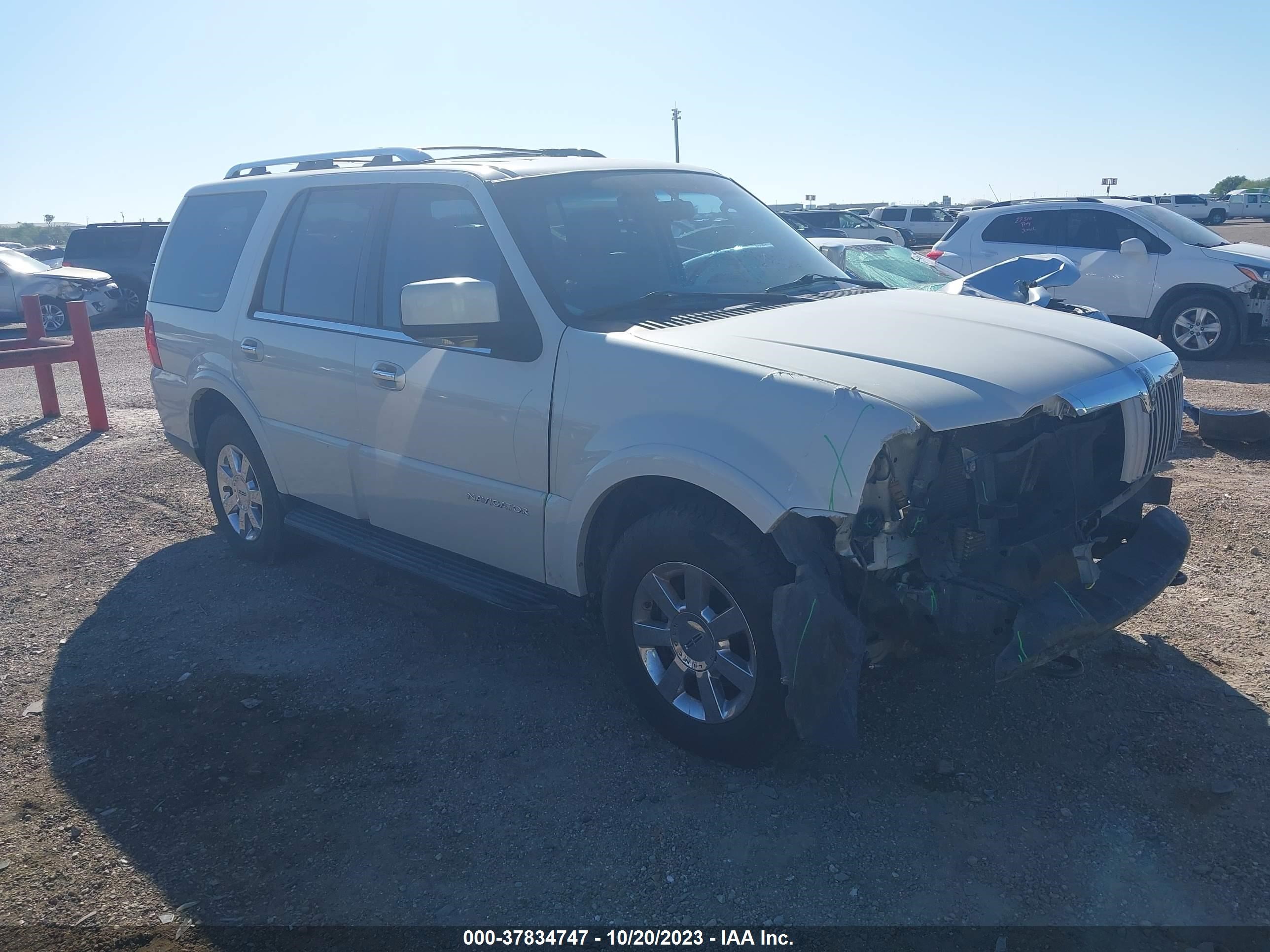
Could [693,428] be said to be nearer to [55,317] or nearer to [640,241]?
[640,241]

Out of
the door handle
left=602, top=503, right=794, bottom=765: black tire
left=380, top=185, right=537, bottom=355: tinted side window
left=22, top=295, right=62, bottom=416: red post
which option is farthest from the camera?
left=22, top=295, right=62, bottom=416: red post

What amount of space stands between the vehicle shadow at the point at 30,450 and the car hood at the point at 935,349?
684cm

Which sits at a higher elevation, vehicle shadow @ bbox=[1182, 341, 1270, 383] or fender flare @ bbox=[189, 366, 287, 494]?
fender flare @ bbox=[189, 366, 287, 494]

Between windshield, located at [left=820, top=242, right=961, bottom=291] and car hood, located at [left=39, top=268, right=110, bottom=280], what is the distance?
15.9 m

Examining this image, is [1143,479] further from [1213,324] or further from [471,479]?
[1213,324]

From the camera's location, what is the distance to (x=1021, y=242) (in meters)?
12.5

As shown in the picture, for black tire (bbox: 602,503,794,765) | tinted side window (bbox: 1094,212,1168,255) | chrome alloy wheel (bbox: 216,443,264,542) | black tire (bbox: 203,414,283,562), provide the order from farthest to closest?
tinted side window (bbox: 1094,212,1168,255), chrome alloy wheel (bbox: 216,443,264,542), black tire (bbox: 203,414,283,562), black tire (bbox: 602,503,794,765)

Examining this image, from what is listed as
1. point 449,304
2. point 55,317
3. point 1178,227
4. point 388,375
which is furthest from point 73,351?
point 1178,227

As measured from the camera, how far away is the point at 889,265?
9.73 metres

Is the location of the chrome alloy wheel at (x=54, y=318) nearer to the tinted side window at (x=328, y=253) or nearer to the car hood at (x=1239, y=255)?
the tinted side window at (x=328, y=253)

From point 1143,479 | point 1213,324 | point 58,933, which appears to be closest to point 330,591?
point 58,933

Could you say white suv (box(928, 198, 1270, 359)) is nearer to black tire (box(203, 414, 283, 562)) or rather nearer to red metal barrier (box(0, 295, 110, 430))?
black tire (box(203, 414, 283, 562))

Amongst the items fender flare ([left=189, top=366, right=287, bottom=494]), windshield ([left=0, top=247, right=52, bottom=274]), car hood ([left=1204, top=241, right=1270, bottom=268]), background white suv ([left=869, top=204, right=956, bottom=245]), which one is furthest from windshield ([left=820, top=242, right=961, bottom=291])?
background white suv ([left=869, top=204, right=956, bottom=245])

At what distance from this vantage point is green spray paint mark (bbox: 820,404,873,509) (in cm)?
290
